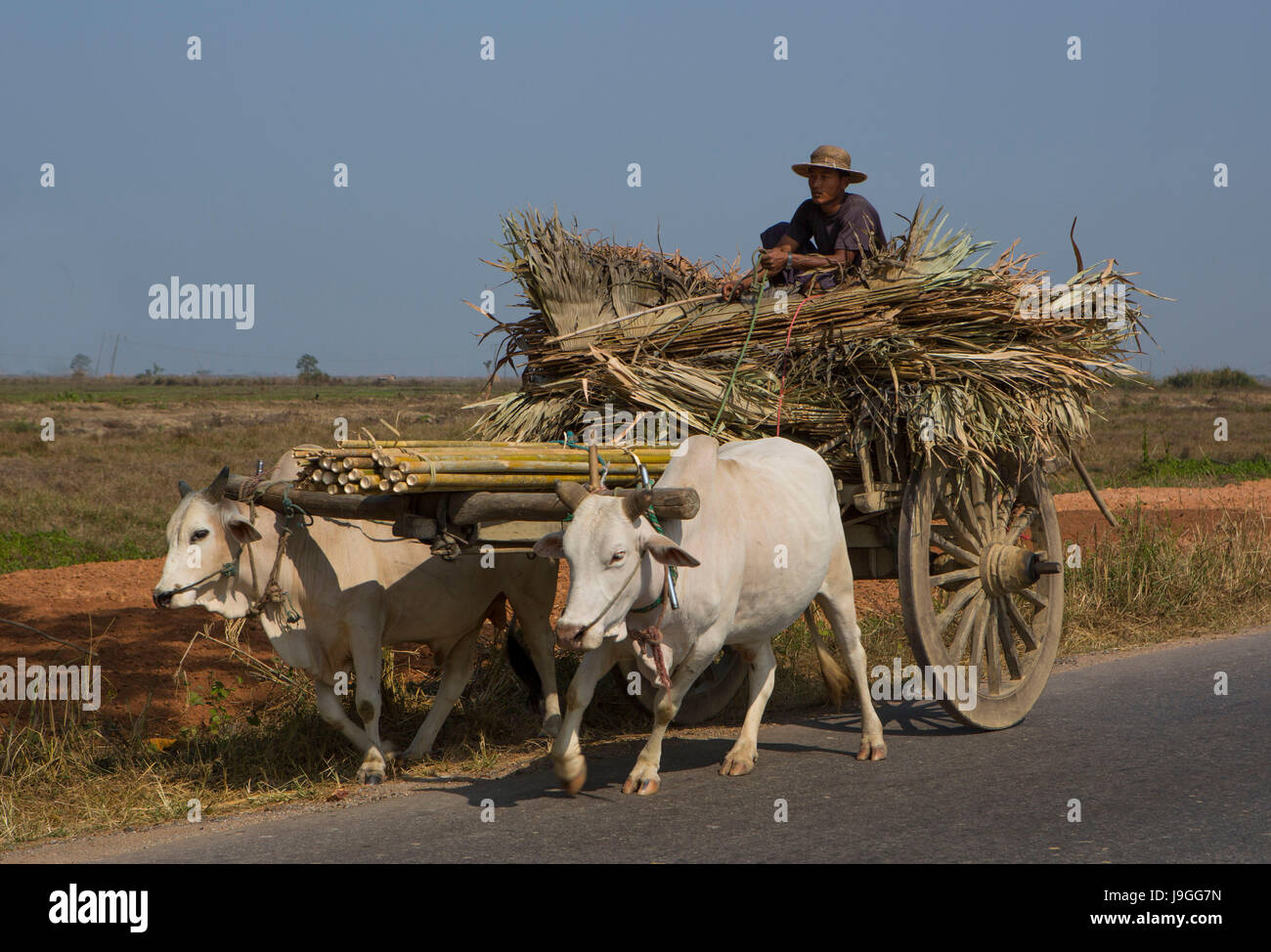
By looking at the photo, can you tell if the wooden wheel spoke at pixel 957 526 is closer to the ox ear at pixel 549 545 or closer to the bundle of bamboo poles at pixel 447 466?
the bundle of bamboo poles at pixel 447 466

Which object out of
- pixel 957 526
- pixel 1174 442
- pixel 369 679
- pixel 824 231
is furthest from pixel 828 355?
pixel 1174 442

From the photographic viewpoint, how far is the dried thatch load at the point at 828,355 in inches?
235

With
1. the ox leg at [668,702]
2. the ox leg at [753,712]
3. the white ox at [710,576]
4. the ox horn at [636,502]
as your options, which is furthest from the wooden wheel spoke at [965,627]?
the ox horn at [636,502]

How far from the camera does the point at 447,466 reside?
468 cm

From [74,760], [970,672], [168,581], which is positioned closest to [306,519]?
[168,581]

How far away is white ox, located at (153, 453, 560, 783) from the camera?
539 centimetres

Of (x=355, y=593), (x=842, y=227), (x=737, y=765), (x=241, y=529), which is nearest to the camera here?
(x=241, y=529)

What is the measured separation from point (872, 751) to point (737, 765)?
71 cm

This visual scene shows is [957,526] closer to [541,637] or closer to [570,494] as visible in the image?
[541,637]

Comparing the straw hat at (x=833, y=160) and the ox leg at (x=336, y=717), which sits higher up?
the straw hat at (x=833, y=160)

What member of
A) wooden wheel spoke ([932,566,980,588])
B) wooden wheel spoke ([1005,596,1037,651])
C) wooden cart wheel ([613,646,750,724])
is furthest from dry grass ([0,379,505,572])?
wooden wheel spoke ([1005,596,1037,651])

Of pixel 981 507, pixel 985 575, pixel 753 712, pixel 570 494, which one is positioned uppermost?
pixel 570 494

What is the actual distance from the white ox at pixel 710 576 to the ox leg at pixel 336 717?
45.7 inches

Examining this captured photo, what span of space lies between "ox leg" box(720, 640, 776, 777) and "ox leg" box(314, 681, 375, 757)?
1.68 metres
